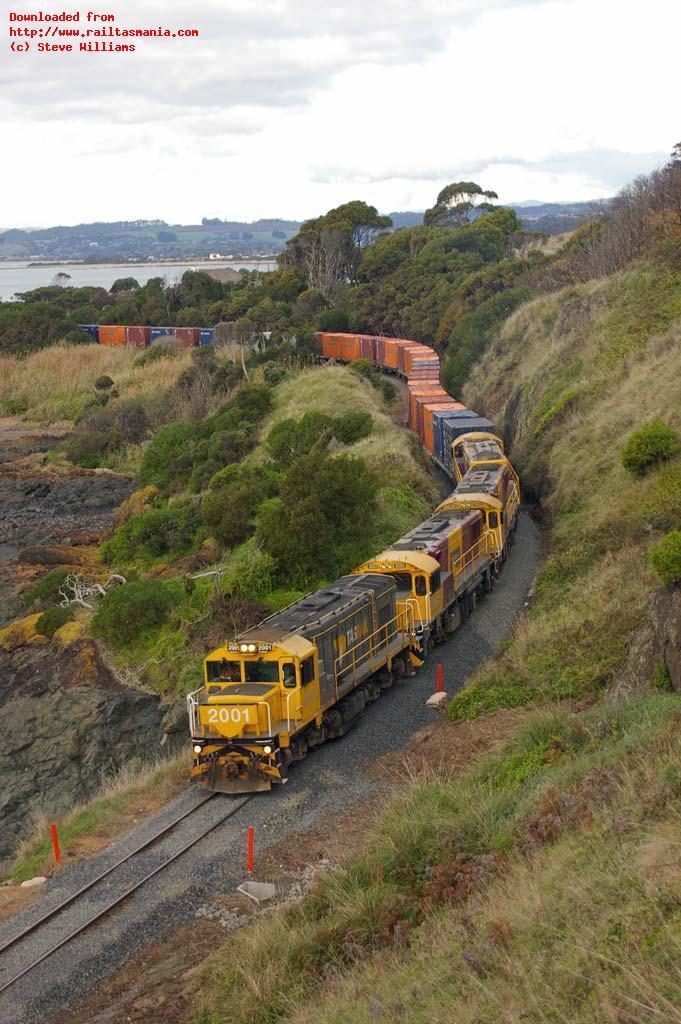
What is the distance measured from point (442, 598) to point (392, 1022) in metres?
17.4

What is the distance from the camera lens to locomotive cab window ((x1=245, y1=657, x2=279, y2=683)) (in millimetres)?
18641

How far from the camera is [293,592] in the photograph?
29.7 metres

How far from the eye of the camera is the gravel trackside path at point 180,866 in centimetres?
1326

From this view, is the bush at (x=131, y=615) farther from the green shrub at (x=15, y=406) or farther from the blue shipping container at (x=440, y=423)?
the green shrub at (x=15, y=406)

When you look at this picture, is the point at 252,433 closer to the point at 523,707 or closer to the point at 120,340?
the point at 523,707

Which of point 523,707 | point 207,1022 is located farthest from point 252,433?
point 207,1022

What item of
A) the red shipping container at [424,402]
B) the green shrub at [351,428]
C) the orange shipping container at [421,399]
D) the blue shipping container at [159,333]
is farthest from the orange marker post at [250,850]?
the blue shipping container at [159,333]

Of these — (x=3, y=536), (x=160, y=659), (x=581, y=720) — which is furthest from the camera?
(x=3, y=536)

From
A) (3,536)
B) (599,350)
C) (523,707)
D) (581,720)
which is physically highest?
(599,350)

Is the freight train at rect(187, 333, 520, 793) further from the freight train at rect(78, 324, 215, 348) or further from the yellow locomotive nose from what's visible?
the freight train at rect(78, 324, 215, 348)

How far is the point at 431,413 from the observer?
157ft

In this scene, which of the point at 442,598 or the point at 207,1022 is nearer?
the point at 207,1022

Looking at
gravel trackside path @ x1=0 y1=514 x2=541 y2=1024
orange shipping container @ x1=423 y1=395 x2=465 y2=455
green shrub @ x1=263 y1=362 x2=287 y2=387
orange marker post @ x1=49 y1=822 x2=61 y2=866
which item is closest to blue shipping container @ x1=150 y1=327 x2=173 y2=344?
green shrub @ x1=263 y1=362 x2=287 y2=387

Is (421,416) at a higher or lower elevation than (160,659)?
higher
